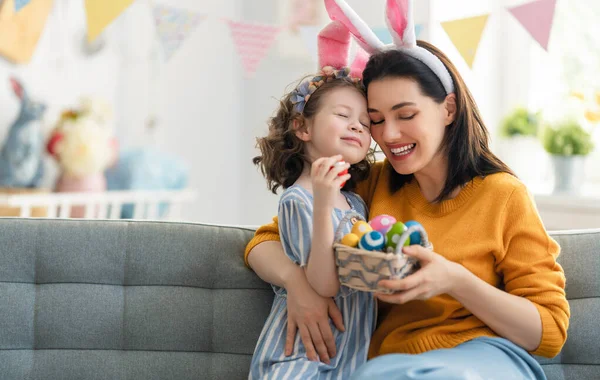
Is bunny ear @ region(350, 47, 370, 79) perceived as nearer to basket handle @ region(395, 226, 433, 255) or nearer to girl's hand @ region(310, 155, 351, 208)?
girl's hand @ region(310, 155, 351, 208)

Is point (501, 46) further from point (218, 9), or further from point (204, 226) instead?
point (204, 226)

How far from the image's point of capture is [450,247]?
1.59m

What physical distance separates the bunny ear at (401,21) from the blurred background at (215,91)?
86 cm

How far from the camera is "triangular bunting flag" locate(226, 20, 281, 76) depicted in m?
3.08

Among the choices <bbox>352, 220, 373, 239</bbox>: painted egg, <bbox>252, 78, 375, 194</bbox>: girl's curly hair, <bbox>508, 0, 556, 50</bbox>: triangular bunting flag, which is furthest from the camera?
<bbox>508, 0, 556, 50</bbox>: triangular bunting flag

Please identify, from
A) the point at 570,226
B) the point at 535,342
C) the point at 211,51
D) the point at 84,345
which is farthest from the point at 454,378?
the point at 211,51

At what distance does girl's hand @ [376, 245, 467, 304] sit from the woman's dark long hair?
29 cm

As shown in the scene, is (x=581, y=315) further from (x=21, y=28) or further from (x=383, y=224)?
(x=21, y=28)

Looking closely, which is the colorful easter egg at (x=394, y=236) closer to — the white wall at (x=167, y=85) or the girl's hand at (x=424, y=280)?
the girl's hand at (x=424, y=280)

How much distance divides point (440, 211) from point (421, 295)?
12.5 inches

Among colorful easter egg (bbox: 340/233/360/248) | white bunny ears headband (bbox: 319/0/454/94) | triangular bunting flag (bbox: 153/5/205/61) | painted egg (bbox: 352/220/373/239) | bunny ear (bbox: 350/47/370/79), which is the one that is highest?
triangular bunting flag (bbox: 153/5/205/61)

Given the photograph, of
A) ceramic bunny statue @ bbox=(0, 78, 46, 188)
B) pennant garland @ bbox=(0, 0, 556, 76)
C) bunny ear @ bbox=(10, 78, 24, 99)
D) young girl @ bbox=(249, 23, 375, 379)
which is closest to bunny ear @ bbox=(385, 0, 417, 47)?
young girl @ bbox=(249, 23, 375, 379)

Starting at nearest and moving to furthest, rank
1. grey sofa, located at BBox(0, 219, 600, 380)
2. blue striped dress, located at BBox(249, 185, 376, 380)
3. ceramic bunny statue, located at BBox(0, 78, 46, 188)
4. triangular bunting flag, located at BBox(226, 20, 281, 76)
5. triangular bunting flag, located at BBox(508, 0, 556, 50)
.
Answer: blue striped dress, located at BBox(249, 185, 376, 380) < grey sofa, located at BBox(0, 219, 600, 380) < triangular bunting flag, located at BBox(508, 0, 556, 50) < triangular bunting flag, located at BBox(226, 20, 281, 76) < ceramic bunny statue, located at BBox(0, 78, 46, 188)

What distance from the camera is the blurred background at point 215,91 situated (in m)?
2.99
